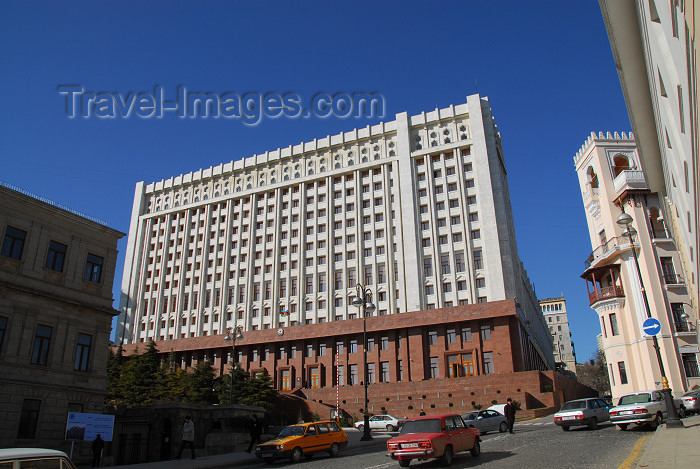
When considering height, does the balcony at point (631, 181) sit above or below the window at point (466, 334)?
above

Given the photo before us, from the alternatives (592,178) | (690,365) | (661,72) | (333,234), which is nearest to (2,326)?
(661,72)

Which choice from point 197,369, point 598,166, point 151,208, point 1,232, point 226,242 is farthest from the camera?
point 151,208

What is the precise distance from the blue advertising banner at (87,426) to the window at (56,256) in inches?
359

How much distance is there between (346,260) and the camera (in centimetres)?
5984

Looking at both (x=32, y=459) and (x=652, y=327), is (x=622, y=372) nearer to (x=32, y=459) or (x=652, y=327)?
(x=652, y=327)

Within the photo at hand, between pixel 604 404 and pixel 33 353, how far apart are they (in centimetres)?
2552

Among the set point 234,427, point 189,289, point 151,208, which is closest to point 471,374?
point 234,427

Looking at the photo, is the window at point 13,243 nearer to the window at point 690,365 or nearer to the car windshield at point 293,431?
the car windshield at point 293,431

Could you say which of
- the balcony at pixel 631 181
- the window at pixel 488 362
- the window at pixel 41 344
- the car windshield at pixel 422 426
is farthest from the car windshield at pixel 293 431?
the balcony at pixel 631 181

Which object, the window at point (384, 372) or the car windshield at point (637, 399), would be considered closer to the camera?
the car windshield at point (637, 399)

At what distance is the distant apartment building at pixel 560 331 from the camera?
433 ft

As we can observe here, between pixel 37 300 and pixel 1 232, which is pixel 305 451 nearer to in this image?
pixel 37 300

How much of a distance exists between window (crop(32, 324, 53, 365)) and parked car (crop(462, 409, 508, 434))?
19.7m

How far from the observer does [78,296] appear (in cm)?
2377
